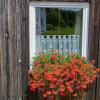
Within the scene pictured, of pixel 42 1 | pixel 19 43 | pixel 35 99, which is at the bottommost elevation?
pixel 35 99

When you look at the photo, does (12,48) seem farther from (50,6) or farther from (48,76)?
(50,6)

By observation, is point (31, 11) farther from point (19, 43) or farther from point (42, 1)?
point (19, 43)

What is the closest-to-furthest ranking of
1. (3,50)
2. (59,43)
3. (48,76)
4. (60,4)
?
1. (3,50)
2. (48,76)
3. (60,4)
4. (59,43)

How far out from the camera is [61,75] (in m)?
3.04

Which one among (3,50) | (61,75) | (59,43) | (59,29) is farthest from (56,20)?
(3,50)

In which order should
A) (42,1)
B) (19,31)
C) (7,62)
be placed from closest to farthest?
(7,62) < (19,31) < (42,1)

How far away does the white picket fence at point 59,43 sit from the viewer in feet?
11.8

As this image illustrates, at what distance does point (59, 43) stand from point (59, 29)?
187mm

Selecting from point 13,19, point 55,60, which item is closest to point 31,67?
point 55,60

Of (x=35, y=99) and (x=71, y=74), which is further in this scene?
(x=35, y=99)

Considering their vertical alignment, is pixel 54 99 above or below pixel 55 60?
below

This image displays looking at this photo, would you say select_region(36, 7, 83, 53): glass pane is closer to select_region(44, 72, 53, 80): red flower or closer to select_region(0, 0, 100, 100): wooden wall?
select_region(0, 0, 100, 100): wooden wall

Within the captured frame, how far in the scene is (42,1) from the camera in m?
3.43

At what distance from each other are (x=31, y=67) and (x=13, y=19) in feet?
2.59
